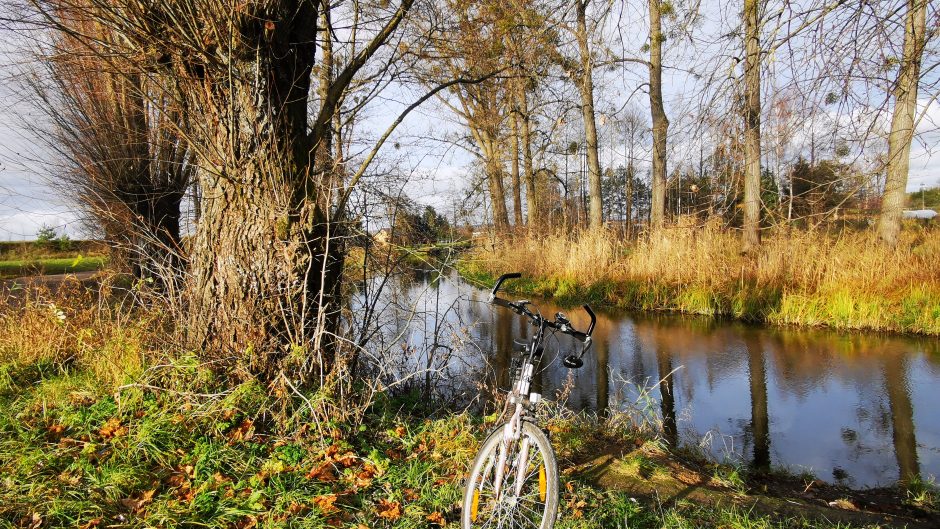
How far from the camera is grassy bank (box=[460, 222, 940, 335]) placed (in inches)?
362

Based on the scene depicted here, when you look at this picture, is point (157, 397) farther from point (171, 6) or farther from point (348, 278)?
point (171, 6)

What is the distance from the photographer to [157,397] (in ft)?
11.7

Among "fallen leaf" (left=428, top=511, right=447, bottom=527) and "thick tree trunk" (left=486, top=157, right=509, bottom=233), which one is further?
"thick tree trunk" (left=486, top=157, right=509, bottom=233)

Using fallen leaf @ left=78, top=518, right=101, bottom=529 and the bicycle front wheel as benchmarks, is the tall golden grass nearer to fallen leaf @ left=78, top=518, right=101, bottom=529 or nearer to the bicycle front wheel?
fallen leaf @ left=78, top=518, right=101, bottom=529

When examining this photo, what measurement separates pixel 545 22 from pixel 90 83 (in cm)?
557

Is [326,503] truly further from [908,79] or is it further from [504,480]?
[908,79]

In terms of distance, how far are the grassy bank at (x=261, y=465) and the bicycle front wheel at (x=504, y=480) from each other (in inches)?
13.5

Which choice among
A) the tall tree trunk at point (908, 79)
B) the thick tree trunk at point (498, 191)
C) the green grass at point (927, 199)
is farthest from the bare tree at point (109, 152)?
the green grass at point (927, 199)

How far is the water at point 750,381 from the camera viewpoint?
16.2 feet

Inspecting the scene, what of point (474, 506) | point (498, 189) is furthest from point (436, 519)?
point (498, 189)

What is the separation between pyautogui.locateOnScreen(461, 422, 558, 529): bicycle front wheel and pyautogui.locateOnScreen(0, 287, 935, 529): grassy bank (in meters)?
0.34

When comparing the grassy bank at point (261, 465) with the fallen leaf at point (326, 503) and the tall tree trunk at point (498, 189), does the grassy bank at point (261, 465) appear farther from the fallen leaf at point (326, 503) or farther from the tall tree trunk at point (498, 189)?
the tall tree trunk at point (498, 189)

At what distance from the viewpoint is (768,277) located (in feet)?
35.6

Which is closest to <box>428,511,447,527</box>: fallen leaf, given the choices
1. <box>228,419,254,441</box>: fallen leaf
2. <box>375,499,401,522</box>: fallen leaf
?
<box>375,499,401,522</box>: fallen leaf
